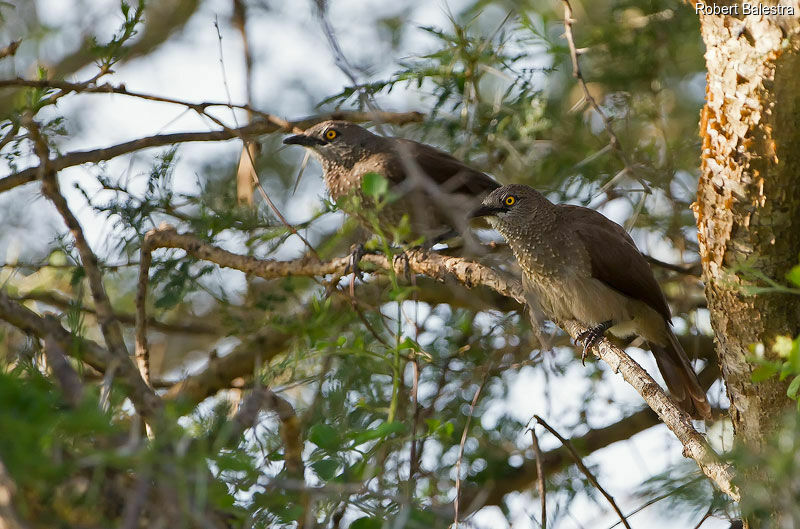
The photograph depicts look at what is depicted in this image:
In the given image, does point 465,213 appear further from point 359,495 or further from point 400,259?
point 359,495

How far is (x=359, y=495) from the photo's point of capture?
254 cm

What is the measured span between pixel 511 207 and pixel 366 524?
3.23 metres

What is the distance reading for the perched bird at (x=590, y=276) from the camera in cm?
523

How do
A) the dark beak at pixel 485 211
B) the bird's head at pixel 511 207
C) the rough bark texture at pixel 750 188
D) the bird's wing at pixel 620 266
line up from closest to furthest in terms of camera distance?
the rough bark texture at pixel 750 188 < the bird's wing at pixel 620 266 < the bird's head at pixel 511 207 < the dark beak at pixel 485 211

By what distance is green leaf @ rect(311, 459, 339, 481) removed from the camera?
289 cm

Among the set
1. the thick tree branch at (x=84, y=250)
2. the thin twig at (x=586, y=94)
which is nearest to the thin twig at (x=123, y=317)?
the thick tree branch at (x=84, y=250)

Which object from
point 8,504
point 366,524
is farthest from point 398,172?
point 8,504

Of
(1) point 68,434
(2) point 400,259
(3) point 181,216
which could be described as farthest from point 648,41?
(1) point 68,434

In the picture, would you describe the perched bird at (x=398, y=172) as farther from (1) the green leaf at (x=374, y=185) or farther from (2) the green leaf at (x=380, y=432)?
(2) the green leaf at (x=380, y=432)

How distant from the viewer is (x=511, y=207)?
549 centimetres

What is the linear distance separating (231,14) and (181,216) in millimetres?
3187

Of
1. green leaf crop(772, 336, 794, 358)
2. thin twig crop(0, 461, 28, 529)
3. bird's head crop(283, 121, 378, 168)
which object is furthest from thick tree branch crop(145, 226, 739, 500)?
thin twig crop(0, 461, 28, 529)

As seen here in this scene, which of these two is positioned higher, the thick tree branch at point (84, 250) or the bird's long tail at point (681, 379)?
the thick tree branch at point (84, 250)

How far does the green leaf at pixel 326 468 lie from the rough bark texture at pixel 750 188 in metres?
1.97
